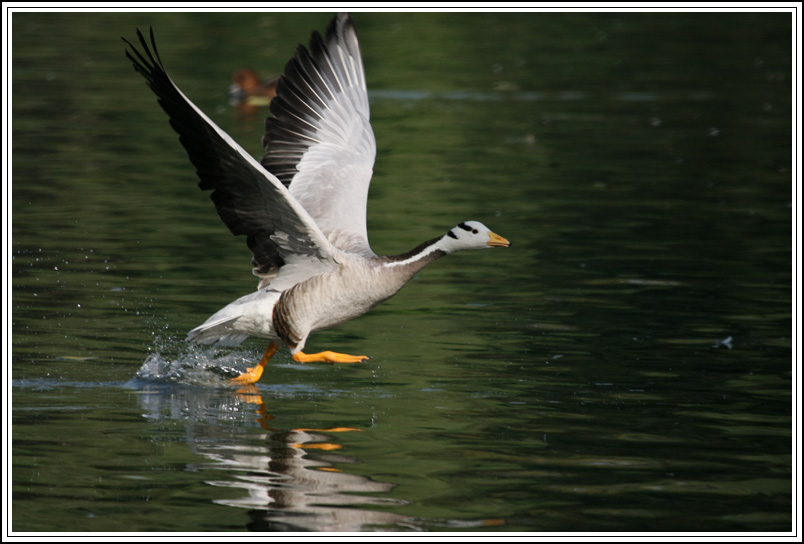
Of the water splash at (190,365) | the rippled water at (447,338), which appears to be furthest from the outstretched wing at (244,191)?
the rippled water at (447,338)

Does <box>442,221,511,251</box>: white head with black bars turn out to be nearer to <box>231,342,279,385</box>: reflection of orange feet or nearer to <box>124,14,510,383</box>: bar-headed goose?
<box>124,14,510,383</box>: bar-headed goose

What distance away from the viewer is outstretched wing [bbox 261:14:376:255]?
33.2ft

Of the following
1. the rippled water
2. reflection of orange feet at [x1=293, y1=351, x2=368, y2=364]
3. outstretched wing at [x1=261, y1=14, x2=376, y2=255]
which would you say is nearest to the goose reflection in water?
the rippled water

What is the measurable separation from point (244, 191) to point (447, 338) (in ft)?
8.39

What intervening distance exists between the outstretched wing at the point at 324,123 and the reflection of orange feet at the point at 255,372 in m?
1.46

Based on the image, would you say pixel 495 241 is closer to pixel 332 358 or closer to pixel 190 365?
pixel 332 358

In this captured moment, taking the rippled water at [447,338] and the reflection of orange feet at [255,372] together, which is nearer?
the rippled water at [447,338]

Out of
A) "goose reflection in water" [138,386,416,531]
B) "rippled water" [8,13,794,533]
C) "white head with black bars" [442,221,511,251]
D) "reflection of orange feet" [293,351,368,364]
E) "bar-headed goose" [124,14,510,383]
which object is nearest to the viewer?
"goose reflection in water" [138,386,416,531]

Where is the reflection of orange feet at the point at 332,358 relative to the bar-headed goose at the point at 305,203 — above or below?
below

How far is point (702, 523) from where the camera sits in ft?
20.3

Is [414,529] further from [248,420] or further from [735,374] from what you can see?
[735,374]

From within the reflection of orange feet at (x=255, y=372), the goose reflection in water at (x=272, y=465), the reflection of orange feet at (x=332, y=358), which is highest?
the reflection of orange feet at (x=332, y=358)

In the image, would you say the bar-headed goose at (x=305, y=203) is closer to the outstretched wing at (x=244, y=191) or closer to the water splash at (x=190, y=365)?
the outstretched wing at (x=244, y=191)

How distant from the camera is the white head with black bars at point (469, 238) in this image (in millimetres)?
8750
